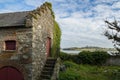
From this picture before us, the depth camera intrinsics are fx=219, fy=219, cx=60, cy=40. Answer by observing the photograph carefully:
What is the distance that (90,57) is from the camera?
3197 centimetres

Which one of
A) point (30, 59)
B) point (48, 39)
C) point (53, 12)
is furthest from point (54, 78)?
point (53, 12)

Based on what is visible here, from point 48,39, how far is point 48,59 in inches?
90.7

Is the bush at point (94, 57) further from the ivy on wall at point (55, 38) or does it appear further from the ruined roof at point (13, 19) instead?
the ruined roof at point (13, 19)

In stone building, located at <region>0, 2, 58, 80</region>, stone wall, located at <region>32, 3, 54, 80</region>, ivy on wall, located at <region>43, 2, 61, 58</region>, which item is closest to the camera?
stone building, located at <region>0, 2, 58, 80</region>

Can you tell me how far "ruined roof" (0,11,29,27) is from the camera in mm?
20469

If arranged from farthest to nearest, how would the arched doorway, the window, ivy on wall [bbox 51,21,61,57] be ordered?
ivy on wall [bbox 51,21,61,57] → the window → the arched doorway

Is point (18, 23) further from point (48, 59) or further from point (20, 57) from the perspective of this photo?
point (48, 59)

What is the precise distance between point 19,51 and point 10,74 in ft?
7.86

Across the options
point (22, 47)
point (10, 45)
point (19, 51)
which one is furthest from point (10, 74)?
point (22, 47)

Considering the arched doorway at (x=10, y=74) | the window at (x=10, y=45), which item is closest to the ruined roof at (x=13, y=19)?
the window at (x=10, y=45)

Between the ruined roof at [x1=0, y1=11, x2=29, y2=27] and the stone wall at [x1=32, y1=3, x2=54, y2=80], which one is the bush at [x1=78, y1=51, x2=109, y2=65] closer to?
the stone wall at [x1=32, y1=3, x2=54, y2=80]

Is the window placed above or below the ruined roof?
below

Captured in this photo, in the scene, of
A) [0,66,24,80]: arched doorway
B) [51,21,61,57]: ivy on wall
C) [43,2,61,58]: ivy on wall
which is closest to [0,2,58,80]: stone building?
[0,66,24,80]: arched doorway

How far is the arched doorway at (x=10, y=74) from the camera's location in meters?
20.1
